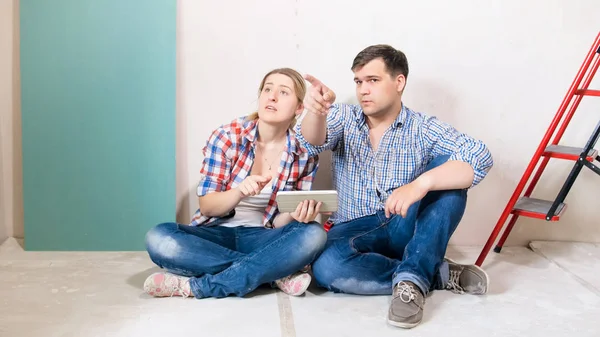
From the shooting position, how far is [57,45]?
251 centimetres

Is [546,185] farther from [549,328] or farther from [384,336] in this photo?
[384,336]

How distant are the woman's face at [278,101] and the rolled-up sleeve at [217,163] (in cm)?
16

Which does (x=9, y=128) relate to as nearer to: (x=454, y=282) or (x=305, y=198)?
(x=305, y=198)

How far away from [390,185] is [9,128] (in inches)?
63.1

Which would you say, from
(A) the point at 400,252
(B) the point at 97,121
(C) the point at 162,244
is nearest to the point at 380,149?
(A) the point at 400,252

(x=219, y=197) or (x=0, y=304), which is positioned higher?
(x=219, y=197)

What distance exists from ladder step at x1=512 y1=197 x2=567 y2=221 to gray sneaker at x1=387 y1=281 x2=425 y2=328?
0.74m

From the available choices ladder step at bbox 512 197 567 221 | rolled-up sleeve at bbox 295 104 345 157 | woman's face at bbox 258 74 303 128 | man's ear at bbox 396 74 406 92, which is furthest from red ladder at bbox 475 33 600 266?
woman's face at bbox 258 74 303 128

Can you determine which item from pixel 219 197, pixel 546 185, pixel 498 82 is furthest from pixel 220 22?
pixel 546 185

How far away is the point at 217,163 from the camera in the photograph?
2.24 m

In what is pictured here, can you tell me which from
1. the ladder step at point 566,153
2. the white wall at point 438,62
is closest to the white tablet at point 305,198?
the white wall at point 438,62

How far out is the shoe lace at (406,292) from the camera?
1.92 meters

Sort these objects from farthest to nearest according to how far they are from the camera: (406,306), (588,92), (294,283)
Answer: (588,92) → (294,283) → (406,306)

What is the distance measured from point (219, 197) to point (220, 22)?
84cm
